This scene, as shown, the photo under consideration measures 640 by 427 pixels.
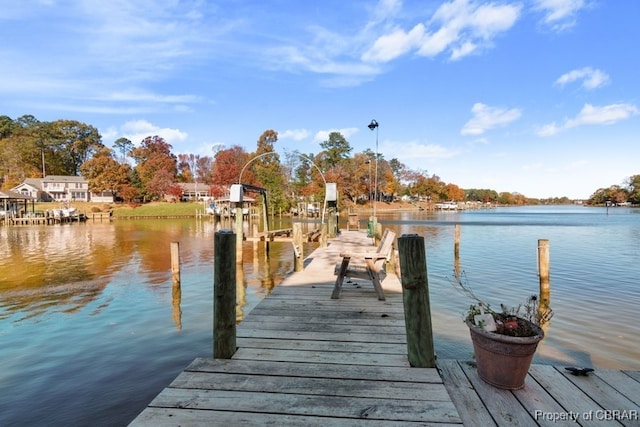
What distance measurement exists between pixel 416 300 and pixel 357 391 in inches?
38.1

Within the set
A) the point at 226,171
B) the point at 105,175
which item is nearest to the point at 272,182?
the point at 226,171

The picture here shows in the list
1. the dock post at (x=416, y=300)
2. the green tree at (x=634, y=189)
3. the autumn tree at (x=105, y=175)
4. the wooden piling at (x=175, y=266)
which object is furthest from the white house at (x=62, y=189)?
the green tree at (x=634, y=189)

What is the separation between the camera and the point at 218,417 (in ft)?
8.02

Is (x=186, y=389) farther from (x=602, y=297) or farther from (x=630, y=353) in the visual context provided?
(x=602, y=297)

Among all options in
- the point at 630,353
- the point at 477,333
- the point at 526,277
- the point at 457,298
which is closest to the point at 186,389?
the point at 477,333

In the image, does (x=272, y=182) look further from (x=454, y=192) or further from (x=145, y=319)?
(x=454, y=192)

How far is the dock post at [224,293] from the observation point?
11.1 feet

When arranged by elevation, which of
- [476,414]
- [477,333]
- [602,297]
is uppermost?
[477,333]

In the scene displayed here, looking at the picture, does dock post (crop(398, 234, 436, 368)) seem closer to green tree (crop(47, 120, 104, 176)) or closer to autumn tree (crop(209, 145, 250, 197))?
autumn tree (crop(209, 145, 250, 197))

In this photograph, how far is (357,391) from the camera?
2.81m

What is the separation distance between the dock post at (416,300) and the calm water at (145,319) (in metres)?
3.07

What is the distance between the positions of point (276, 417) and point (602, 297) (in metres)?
11.2

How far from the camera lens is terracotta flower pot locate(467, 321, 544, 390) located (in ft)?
8.84

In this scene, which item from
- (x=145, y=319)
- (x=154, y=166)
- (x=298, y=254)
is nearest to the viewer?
(x=145, y=319)
